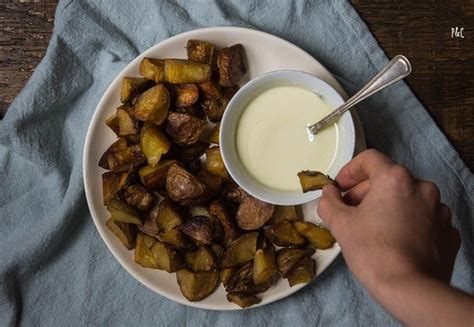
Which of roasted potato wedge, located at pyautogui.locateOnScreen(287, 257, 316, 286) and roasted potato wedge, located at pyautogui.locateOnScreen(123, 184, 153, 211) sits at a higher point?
roasted potato wedge, located at pyautogui.locateOnScreen(123, 184, 153, 211)

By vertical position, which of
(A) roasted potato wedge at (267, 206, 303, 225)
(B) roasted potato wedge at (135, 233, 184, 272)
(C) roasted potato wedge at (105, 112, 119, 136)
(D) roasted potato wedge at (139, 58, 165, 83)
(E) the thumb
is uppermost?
(E) the thumb

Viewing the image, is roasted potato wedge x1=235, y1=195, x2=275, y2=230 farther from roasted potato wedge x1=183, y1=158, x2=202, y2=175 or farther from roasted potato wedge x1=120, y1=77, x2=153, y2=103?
roasted potato wedge x1=120, y1=77, x2=153, y2=103

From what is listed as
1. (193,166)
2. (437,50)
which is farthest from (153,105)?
(437,50)

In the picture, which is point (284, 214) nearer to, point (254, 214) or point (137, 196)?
point (254, 214)

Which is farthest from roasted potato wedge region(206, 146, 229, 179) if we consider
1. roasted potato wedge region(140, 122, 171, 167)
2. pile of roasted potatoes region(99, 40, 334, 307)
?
roasted potato wedge region(140, 122, 171, 167)

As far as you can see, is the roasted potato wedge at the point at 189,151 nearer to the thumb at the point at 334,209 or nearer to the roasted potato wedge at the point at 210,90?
the roasted potato wedge at the point at 210,90

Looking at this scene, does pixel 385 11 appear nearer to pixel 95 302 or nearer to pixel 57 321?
pixel 95 302

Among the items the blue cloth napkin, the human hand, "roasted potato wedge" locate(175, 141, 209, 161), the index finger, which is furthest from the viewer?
the blue cloth napkin
